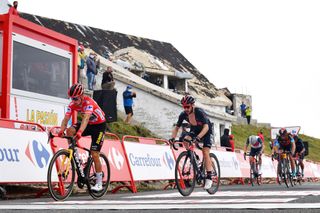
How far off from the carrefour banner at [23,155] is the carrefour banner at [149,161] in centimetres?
327

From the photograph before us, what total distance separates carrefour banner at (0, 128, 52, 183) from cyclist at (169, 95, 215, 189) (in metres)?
2.65

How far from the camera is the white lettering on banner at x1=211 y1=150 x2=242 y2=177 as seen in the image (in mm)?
20516

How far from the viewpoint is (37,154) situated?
36.2 ft

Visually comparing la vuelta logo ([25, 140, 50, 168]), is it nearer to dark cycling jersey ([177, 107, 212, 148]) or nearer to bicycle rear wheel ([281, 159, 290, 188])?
dark cycling jersey ([177, 107, 212, 148])

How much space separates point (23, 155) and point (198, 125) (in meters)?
3.67

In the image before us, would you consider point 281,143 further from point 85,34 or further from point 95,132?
point 85,34

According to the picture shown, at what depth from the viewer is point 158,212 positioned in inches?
253

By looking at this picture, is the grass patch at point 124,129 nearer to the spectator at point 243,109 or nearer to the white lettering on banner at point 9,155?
the white lettering on banner at point 9,155

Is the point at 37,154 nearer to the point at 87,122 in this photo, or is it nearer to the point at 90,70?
the point at 87,122

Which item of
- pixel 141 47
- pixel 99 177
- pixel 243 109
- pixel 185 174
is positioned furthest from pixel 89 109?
pixel 243 109

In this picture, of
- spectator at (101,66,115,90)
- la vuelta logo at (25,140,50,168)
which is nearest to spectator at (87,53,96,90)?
spectator at (101,66,115,90)

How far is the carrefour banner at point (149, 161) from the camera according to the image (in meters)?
14.3

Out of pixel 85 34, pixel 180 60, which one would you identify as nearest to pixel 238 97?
pixel 180 60

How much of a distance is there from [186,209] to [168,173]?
29.7 feet
